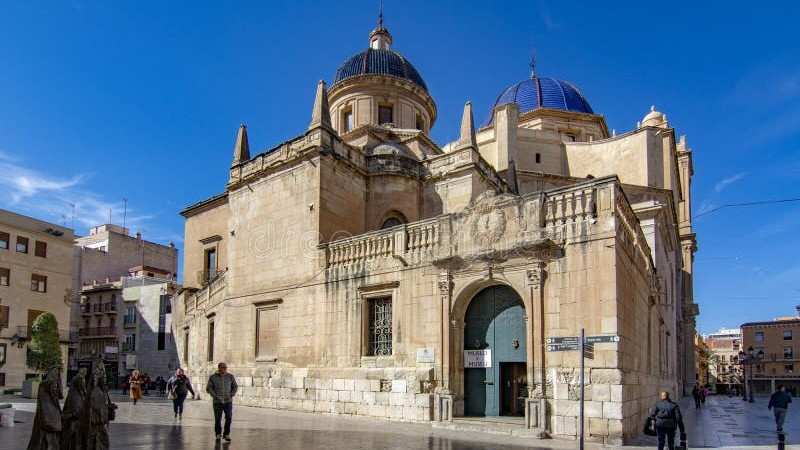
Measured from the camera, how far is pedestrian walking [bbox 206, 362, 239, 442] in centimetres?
1108

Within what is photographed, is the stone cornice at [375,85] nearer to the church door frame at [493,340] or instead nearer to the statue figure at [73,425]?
the church door frame at [493,340]

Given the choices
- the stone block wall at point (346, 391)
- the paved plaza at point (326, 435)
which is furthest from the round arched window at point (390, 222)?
the paved plaza at point (326, 435)

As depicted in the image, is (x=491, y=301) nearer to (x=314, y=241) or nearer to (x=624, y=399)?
(x=624, y=399)

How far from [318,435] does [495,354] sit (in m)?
4.59

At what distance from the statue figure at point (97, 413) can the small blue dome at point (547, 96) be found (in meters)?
33.6

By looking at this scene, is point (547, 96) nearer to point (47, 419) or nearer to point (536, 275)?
point (536, 275)

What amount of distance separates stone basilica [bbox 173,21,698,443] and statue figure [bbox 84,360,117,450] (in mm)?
6956

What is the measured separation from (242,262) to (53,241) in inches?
994

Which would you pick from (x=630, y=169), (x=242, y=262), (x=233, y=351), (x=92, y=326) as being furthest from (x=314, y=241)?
(x=92, y=326)

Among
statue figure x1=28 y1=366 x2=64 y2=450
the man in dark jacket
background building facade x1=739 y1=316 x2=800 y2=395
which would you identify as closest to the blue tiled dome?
the man in dark jacket

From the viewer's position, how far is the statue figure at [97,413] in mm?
8234

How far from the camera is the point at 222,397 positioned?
11367mm

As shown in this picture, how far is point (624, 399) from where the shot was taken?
1150cm

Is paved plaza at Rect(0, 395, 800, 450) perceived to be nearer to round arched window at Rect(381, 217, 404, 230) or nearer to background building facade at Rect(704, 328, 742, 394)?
round arched window at Rect(381, 217, 404, 230)
